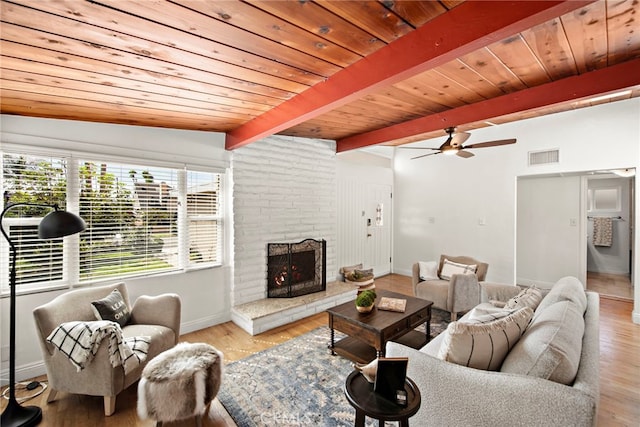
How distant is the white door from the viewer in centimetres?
570

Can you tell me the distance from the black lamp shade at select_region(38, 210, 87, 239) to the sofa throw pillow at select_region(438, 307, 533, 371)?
2.54m

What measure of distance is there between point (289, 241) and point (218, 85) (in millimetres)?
2398

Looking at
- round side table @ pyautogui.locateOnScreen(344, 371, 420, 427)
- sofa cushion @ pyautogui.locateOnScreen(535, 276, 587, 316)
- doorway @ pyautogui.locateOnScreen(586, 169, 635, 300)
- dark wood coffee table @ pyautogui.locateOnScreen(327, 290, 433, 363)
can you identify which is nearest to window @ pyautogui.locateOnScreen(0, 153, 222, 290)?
dark wood coffee table @ pyautogui.locateOnScreen(327, 290, 433, 363)

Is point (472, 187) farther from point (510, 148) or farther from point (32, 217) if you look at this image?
point (32, 217)

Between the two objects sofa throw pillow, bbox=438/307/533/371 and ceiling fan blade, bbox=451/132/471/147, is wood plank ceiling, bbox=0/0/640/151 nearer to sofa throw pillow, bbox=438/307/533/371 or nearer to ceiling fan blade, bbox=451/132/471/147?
ceiling fan blade, bbox=451/132/471/147

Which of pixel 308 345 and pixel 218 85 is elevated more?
pixel 218 85

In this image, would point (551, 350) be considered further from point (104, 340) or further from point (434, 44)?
point (104, 340)

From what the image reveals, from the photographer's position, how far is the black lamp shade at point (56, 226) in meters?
1.92

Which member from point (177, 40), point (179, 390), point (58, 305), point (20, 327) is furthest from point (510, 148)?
point (20, 327)

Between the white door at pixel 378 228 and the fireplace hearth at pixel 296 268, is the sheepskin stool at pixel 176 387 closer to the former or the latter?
the fireplace hearth at pixel 296 268

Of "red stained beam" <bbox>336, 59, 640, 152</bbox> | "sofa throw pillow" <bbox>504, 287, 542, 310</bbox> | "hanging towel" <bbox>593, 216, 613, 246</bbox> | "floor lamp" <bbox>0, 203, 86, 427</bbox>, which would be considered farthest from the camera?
"hanging towel" <bbox>593, 216, 613, 246</bbox>

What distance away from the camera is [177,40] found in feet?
5.05

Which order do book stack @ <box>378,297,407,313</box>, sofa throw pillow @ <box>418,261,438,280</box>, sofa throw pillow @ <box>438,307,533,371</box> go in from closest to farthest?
sofa throw pillow @ <box>438,307,533,371</box> → book stack @ <box>378,297,407,313</box> → sofa throw pillow @ <box>418,261,438,280</box>

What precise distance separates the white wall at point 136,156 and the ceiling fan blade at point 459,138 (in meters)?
2.79
